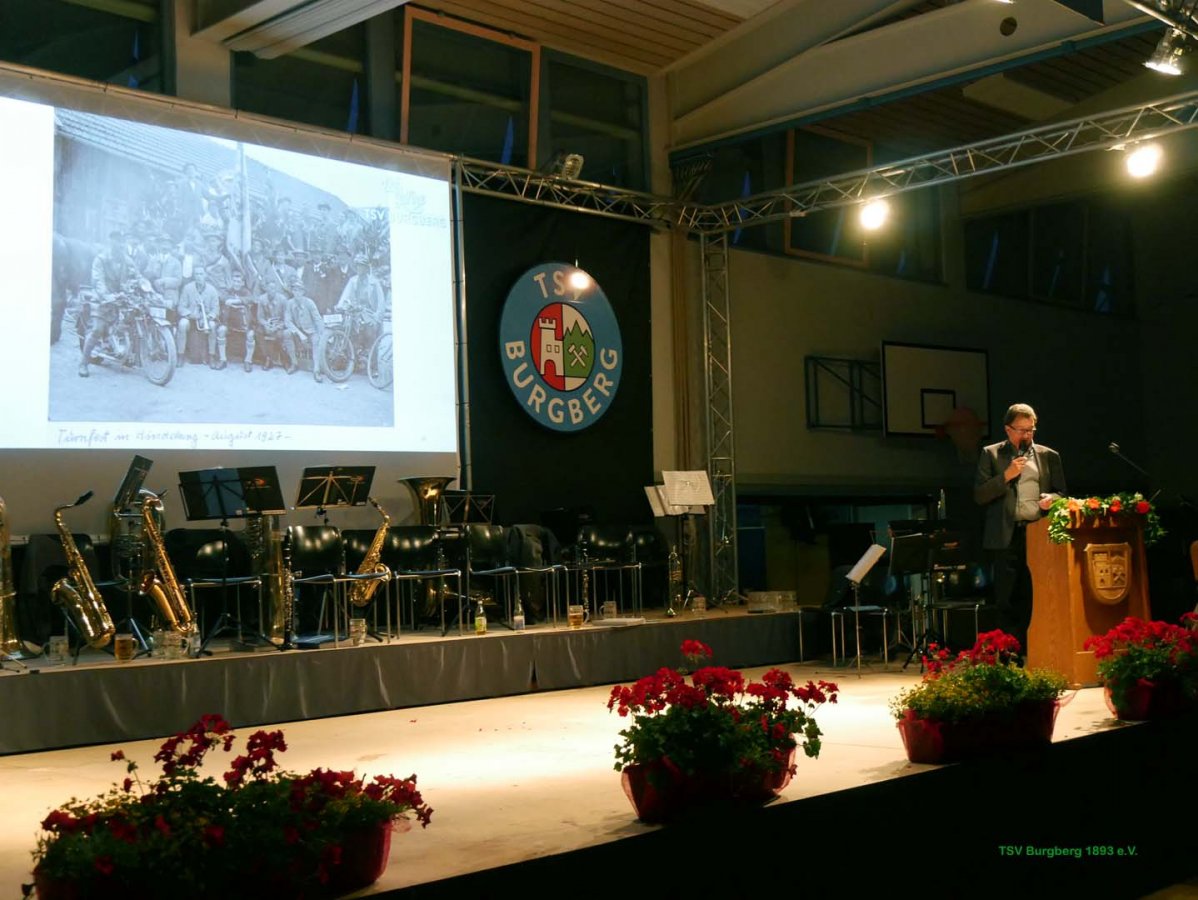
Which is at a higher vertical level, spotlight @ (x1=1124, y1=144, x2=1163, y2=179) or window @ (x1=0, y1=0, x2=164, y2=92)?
window @ (x1=0, y1=0, x2=164, y2=92)

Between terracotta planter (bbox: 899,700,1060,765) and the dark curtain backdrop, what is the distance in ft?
20.6

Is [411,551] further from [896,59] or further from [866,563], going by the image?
[896,59]

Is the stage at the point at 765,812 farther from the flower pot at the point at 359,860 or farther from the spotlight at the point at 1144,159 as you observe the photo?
the spotlight at the point at 1144,159

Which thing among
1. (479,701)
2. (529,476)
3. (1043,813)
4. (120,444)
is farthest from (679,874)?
(529,476)

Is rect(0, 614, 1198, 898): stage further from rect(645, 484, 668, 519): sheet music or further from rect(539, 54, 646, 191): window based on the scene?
rect(539, 54, 646, 191): window

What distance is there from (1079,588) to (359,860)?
490 cm

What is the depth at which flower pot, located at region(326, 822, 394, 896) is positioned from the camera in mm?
3145

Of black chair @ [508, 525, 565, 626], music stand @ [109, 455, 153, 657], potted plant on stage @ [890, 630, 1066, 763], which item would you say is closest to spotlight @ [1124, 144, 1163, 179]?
black chair @ [508, 525, 565, 626]

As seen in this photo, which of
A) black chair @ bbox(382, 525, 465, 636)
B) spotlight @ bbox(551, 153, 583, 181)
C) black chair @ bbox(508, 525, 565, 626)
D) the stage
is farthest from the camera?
spotlight @ bbox(551, 153, 583, 181)

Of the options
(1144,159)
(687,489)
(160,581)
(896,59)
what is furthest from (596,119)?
(160,581)

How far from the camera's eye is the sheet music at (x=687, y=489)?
35.6 feet

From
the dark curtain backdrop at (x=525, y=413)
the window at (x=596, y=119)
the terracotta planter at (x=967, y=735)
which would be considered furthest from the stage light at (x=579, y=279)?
the terracotta planter at (x=967, y=735)

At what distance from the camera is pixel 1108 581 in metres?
7.04

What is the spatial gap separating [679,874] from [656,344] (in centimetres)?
877
